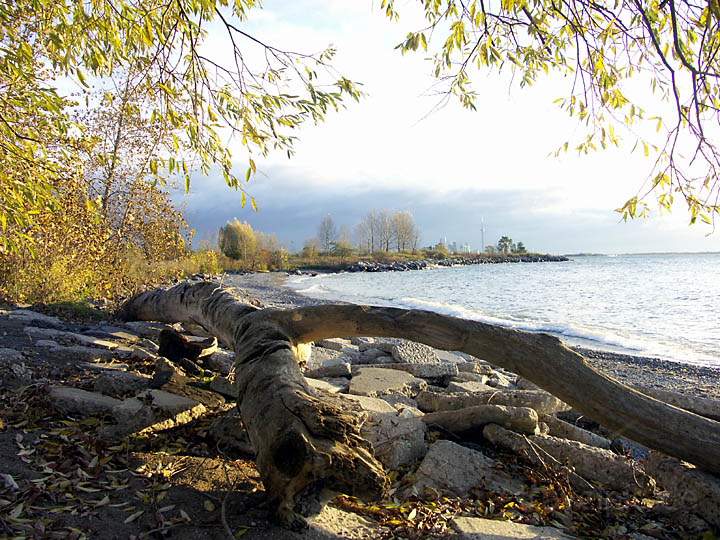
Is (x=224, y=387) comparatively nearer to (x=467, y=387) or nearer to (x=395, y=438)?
(x=395, y=438)

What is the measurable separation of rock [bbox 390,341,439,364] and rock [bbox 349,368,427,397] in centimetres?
90

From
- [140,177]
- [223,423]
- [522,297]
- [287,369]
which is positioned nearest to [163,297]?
[140,177]

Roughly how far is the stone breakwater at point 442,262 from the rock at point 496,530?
192ft

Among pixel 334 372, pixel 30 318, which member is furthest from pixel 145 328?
pixel 334 372

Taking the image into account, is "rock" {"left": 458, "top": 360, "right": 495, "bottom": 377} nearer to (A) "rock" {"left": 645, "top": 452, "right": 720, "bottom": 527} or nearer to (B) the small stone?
(B) the small stone

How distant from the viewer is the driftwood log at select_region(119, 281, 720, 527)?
2.27 m

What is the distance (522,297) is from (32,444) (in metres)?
23.9

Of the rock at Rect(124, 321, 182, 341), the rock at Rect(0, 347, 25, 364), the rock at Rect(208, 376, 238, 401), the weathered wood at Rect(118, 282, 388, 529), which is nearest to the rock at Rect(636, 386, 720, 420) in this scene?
the weathered wood at Rect(118, 282, 388, 529)

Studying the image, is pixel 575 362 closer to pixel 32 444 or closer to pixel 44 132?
pixel 32 444

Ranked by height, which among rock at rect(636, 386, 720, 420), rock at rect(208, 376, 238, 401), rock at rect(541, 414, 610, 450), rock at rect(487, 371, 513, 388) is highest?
rock at rect(208, 376, 238, 401)

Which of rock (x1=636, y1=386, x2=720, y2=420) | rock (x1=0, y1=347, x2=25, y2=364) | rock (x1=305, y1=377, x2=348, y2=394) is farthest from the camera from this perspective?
rock (x1=305, y1=377, x2=348, y2=394)

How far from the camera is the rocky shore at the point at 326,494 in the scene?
2453mm

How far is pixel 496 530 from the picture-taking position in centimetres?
250

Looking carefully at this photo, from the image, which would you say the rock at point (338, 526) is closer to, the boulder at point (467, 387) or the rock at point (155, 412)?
the rock at point (155, 412)
